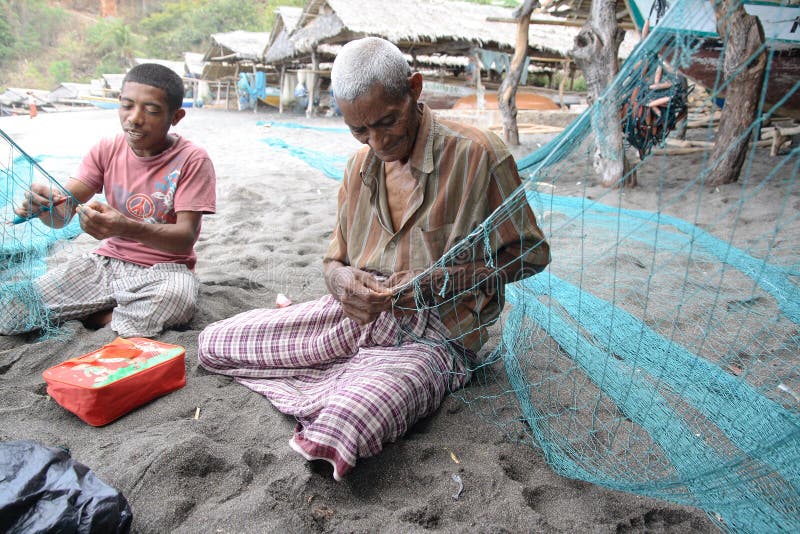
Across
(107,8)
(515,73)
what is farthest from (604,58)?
(107,8)

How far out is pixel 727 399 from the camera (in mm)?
1788

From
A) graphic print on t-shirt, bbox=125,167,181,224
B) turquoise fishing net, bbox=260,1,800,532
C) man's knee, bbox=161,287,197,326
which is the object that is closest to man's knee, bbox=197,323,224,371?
man's knee, bbox=161,287,197,326

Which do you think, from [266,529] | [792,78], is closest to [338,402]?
[266,529]

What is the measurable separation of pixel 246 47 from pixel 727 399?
77.7 ft

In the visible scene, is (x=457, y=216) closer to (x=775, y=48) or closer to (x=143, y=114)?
(x=143, y=114)

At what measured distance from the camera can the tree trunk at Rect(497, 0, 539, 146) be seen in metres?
7.50

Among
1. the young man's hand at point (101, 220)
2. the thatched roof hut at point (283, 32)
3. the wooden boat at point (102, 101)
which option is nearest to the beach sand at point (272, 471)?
the young man's hand at point (101, 220)

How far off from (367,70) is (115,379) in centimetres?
123

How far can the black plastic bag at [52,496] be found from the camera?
1119mm

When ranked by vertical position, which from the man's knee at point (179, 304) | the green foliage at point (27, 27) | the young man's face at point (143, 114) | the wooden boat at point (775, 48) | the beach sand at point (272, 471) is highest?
the green foliage at point (27, 27)

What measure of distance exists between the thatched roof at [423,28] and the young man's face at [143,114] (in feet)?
37.1

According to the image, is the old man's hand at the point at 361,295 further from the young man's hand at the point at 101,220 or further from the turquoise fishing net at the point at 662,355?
the young man's hand at the point at 101,220

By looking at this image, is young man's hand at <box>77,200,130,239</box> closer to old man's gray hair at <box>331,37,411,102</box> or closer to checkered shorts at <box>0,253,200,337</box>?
checkered shorts at <box>0,253,200,337</box>

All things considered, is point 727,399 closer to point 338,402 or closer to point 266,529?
point 338,402
